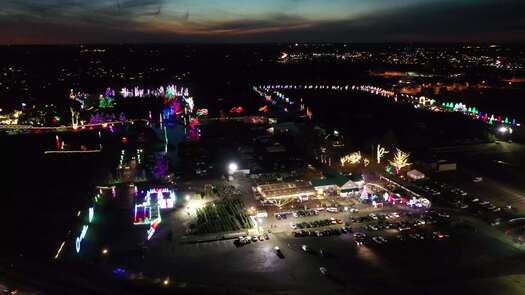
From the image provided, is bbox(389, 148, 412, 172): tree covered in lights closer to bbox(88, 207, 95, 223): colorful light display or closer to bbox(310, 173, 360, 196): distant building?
bbox(310, 173, 360, 196): distant building

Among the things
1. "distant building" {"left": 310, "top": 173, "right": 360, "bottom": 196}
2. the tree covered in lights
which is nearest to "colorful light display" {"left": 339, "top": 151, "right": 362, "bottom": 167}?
the tree covered in lights

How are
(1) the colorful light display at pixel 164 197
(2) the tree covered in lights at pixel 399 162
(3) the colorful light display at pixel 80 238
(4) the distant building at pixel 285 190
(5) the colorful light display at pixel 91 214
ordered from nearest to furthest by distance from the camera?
(3) the colorful light display at pixel 80 238
(5) the colorful light display at pixel 91 214
(1) the colorful light display at pixel 164 197
(4) the distant building at pixel 285 190
(2) the tree covered in lights at pixel 399 162

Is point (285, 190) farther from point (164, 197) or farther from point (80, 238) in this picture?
point (80, 238)

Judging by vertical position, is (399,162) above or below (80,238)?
above

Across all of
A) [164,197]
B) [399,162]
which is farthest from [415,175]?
[164,197]

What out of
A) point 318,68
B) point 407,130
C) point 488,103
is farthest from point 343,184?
point 318,68

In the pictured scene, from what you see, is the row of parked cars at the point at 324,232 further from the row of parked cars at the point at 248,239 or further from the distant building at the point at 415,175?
the distant building at the point at 415,175

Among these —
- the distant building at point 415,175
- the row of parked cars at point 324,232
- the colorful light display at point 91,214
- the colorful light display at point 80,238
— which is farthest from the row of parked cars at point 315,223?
the colorful light display at point 91,214

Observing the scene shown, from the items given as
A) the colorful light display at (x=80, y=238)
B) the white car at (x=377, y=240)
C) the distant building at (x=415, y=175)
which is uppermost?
the distant building at (x=415, y=175)

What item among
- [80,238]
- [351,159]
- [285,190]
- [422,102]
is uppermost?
[422,102]

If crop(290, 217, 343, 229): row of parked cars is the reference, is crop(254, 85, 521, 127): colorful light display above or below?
above

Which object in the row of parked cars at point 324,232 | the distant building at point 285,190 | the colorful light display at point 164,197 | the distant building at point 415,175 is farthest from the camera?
the distant building at point 415,175
